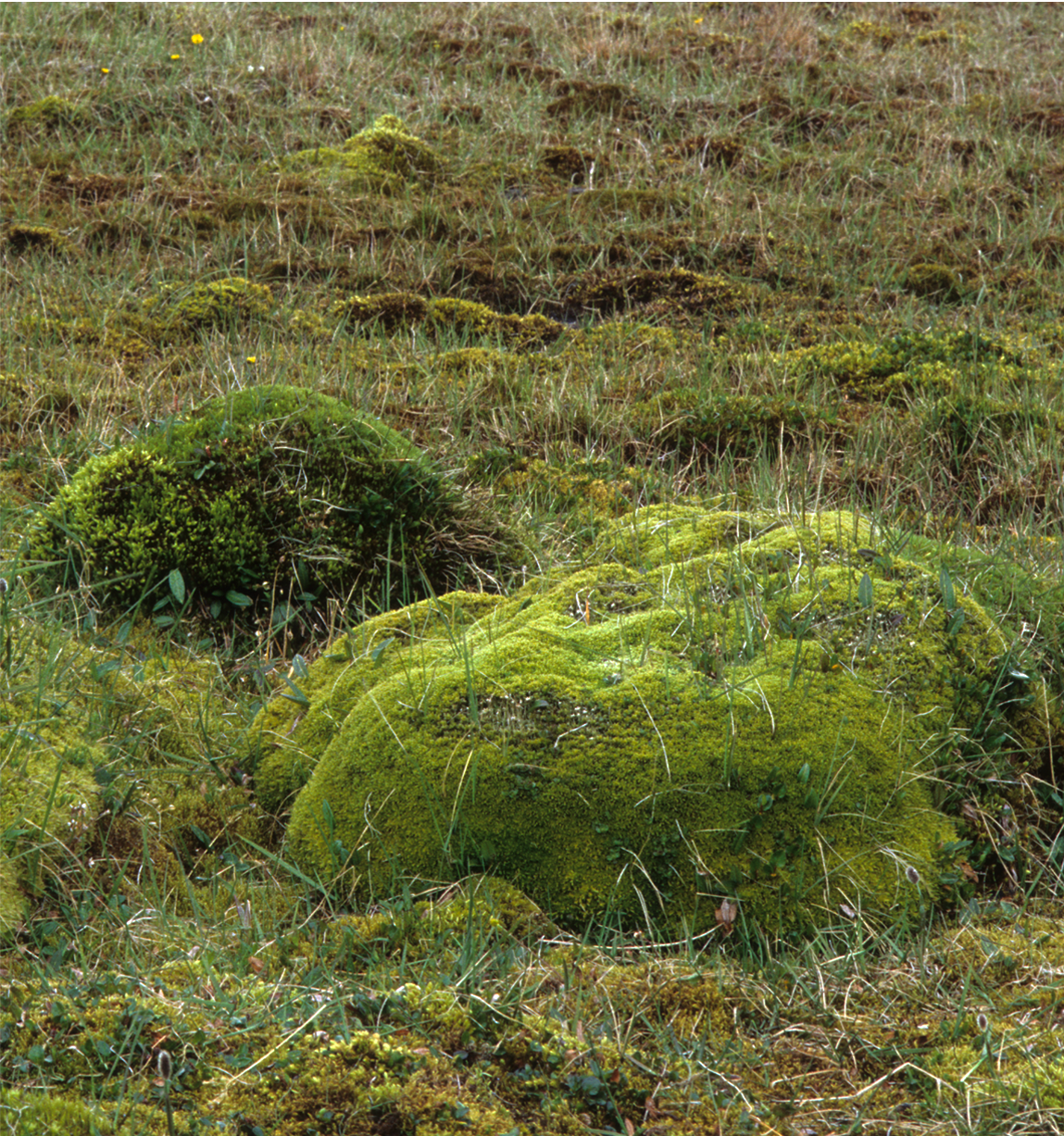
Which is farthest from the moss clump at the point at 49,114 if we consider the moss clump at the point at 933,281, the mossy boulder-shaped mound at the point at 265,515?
the moss clump at the point at 933,281

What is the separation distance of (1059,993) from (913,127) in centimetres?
908

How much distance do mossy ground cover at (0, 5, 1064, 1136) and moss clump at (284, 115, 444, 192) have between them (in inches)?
1.6

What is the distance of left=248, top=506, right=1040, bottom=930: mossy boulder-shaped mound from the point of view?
291 cm

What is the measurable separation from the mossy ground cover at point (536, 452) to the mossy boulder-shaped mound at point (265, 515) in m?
0.12

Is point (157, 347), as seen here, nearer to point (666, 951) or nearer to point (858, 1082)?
point (666, 951)

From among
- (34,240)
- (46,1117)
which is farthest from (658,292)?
(46,1117)

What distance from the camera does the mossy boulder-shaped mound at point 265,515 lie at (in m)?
4.26

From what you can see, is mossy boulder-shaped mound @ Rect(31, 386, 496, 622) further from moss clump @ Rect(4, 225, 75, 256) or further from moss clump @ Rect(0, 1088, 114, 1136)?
moss clump @ Rect(4, 225, 75, 256)

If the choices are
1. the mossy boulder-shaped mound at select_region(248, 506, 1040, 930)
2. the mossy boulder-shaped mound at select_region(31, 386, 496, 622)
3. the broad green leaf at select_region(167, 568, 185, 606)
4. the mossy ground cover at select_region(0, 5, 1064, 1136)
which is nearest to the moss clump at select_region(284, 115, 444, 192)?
the mossy ground cover at select_region(0, 5, 1064, 1136)

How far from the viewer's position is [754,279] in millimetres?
7727

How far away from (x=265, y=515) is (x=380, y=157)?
5509 millimetres

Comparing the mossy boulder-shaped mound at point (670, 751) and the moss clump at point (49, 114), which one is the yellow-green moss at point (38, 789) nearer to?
the mossy boulder-shaped mound at point (670, 751)

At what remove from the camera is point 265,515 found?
14.3ft

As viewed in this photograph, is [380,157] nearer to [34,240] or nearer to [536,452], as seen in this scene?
[34,240]
